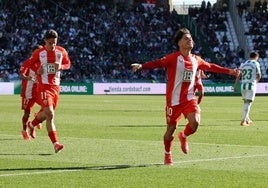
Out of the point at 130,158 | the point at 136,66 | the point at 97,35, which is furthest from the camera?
the point at 97,35

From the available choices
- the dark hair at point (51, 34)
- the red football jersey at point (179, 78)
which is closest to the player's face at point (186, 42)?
the red football jersey at point (179, 78)

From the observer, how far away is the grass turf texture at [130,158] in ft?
35.3

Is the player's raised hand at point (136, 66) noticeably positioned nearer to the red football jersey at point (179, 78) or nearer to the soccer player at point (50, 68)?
the red football jersey at point (179, 78)

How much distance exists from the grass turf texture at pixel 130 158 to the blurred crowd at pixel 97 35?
3565cm

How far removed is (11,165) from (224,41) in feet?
182

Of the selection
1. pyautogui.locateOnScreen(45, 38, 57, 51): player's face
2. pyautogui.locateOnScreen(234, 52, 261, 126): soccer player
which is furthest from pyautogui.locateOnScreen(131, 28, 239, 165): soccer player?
pyautogui.locateOnScreen(234, 52, 261, 126): soccer player

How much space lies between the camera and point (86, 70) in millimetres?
59125

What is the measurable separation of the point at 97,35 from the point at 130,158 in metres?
51.0

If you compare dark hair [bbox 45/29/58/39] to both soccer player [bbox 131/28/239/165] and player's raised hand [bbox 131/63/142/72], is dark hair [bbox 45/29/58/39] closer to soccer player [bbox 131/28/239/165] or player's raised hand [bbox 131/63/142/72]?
soccer player [bbox 131/28/239/165]

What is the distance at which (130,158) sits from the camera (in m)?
13.7

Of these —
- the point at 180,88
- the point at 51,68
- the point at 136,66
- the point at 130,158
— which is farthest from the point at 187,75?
the point at 51,68

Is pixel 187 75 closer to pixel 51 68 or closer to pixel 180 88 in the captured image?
pixel 180 88

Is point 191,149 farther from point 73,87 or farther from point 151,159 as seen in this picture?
point 73,87

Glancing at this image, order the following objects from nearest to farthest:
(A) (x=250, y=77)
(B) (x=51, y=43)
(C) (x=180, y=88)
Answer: (C) (x=180, y=88) < (B) (x=51, y=43) < (A) (x=250, y=77)
